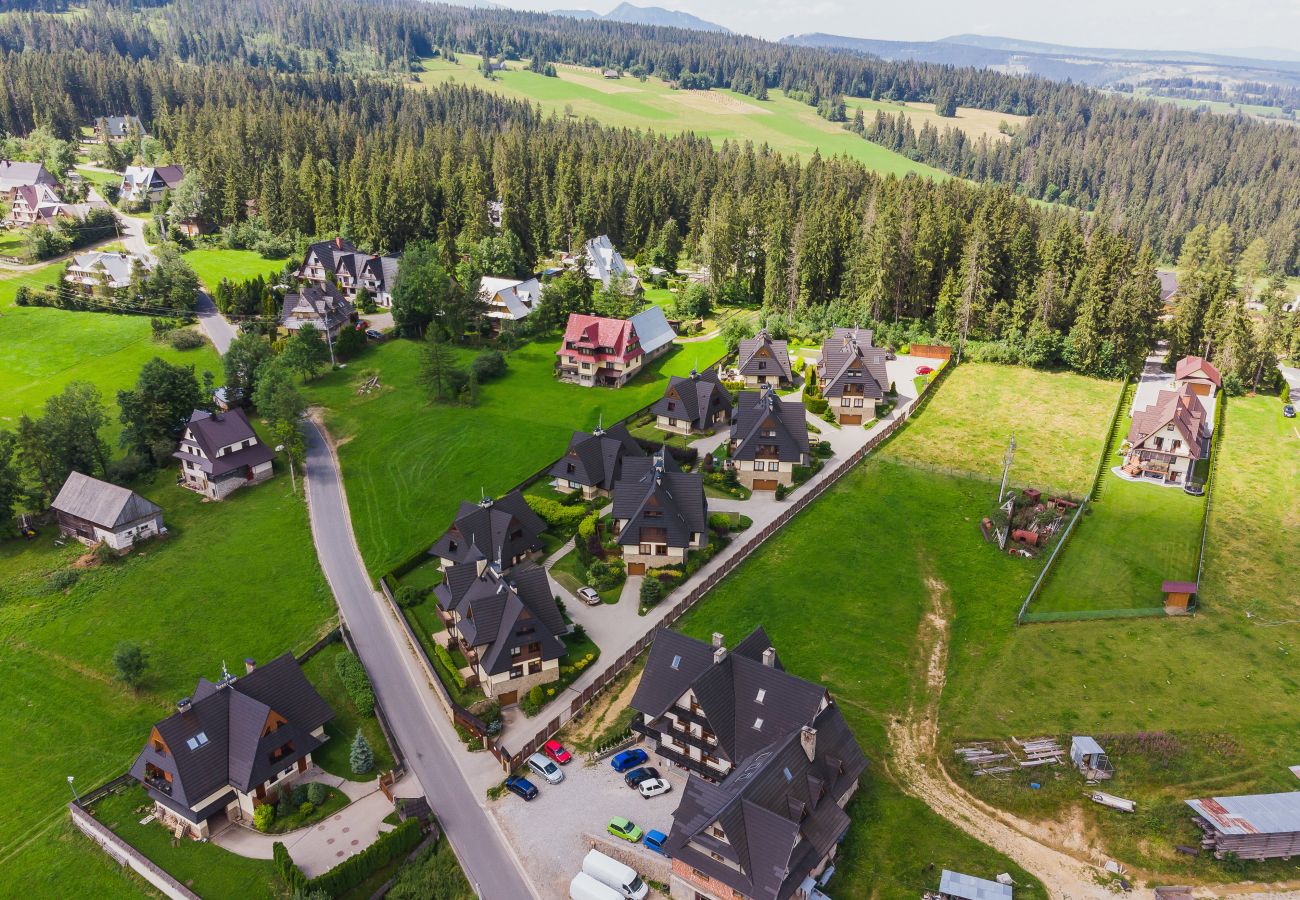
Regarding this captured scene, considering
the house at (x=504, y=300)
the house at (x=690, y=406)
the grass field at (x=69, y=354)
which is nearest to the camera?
the house at (x=690, y=406)

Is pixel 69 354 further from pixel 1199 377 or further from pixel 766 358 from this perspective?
pixel 1199 377

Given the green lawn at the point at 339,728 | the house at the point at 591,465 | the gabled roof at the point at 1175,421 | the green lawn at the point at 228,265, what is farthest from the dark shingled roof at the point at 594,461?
the green lawn at the point at 228,265

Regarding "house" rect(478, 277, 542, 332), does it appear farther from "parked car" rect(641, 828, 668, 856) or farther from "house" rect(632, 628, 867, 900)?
"parked car" rect(641, 828, 668, 856)

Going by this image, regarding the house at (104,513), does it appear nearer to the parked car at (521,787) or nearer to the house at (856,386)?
the parked car at (521,787)

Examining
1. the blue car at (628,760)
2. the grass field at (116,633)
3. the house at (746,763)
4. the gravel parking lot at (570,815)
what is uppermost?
the house at (746,763)

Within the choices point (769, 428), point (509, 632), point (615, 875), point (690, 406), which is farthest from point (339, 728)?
point (690, 406)

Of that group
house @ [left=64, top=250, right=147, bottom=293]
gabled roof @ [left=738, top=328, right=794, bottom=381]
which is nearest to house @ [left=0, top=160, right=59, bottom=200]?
house @ [left=64, top=250, right=147, bottom=293]
